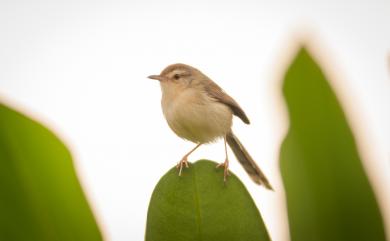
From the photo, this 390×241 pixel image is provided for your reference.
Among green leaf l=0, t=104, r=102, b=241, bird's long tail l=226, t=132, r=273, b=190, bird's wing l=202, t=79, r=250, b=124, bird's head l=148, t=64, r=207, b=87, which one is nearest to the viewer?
green leaf l=0, t=104, r=102, b=241

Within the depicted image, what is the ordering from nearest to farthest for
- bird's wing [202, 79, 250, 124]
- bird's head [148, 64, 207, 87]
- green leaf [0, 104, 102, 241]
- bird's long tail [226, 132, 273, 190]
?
green leaf [0, 104, 102, 241] → bird's long tail [226, 132, 273, 190] → bird's wing [202, 79, 250, 124] → bird's head [148, 64, 207, 87]

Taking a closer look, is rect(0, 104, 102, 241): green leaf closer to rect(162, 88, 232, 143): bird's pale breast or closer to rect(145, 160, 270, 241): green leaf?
rect(145, 160, 270, 241): green leaf

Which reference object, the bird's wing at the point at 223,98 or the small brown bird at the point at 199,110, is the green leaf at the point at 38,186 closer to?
the small brown bird at the point at 199,110

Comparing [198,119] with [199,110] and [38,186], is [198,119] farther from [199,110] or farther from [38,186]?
[38,186]

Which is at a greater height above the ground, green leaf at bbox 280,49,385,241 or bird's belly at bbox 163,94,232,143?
bird's belly at bbox 163,94,232,143

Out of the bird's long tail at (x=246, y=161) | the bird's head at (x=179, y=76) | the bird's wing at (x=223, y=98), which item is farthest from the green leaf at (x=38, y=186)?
the bird's head at (x=179, y=76)

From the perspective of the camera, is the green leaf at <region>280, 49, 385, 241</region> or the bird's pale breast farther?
the bird's pale breast

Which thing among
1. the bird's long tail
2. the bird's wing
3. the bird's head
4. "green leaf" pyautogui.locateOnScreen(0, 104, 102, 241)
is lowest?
the bird's long tail

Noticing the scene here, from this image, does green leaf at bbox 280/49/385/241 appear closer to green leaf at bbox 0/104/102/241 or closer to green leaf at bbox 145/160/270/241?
green leaf at bbox 145/160/270/241

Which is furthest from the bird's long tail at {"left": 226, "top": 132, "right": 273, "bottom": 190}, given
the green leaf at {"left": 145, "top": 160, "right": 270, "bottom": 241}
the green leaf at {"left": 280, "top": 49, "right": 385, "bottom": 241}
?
the green leaf at {"left": 145, "top": 160, "right": 270, "bottom": 241}
